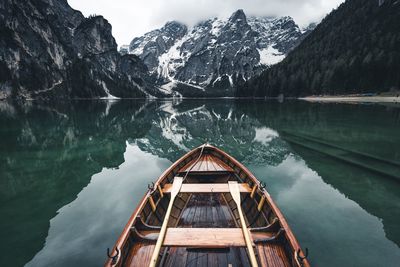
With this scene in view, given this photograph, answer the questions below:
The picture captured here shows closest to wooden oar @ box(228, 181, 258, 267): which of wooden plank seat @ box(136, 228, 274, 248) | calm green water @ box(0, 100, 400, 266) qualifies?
wooden plank seat @ box(136, 228, 274, 248)

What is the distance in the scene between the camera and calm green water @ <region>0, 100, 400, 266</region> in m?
7.86

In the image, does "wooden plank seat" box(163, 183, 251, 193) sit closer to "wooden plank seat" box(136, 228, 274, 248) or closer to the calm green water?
the calm green water

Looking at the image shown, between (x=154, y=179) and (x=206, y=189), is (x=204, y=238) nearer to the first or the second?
(x=206, y=189)

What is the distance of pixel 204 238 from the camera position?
19.3 feet

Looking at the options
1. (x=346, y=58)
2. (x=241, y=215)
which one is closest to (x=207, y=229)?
(x=241, y=215)

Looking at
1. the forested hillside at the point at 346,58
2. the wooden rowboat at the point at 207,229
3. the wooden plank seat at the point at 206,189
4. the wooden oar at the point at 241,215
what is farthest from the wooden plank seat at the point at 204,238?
the forested hillside at the point at 346,58

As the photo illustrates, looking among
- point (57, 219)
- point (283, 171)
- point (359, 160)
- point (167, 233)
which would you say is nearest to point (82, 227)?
point (57, 219)

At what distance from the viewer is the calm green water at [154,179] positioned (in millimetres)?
7863

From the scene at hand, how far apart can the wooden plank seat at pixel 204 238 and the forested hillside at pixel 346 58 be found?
3783 inches

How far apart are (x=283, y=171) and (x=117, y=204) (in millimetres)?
9899

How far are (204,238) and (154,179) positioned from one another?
922 centimetres

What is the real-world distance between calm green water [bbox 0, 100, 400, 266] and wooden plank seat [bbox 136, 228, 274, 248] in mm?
2806

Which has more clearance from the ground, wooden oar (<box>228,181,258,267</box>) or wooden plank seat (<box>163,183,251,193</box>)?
wooden oar (<box>228,181,258,267</box>)

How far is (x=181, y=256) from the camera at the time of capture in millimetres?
6059
